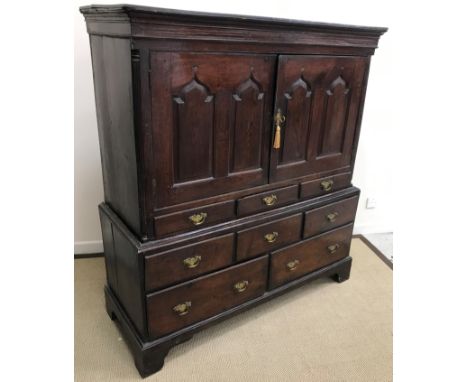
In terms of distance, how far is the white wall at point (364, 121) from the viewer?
6.89 feet

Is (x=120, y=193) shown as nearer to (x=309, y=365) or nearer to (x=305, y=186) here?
(x=305, y=186)

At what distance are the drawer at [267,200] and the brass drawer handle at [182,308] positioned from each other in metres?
0.46

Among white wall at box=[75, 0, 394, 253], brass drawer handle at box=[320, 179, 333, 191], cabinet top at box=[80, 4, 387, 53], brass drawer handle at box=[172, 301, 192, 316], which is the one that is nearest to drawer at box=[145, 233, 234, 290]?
brass drawer handle at box=[172, 301, 192, 316]

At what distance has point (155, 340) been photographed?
1.69 metres

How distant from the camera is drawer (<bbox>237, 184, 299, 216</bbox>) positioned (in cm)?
176

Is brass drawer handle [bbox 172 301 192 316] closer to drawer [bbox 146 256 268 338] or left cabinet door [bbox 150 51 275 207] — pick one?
drawer [bbox 146 256 268 338]

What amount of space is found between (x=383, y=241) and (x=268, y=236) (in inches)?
55.2

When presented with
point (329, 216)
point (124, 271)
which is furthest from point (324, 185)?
point (124, 271)

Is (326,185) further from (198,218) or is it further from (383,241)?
(383,241)

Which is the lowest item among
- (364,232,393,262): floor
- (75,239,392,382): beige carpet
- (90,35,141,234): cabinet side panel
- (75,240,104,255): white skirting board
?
(364,232,393,262): floor

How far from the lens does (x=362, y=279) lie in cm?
245

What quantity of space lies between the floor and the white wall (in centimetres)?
6

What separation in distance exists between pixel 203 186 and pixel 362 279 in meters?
1.38

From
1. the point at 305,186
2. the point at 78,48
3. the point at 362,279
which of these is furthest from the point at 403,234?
the point at 78,48
